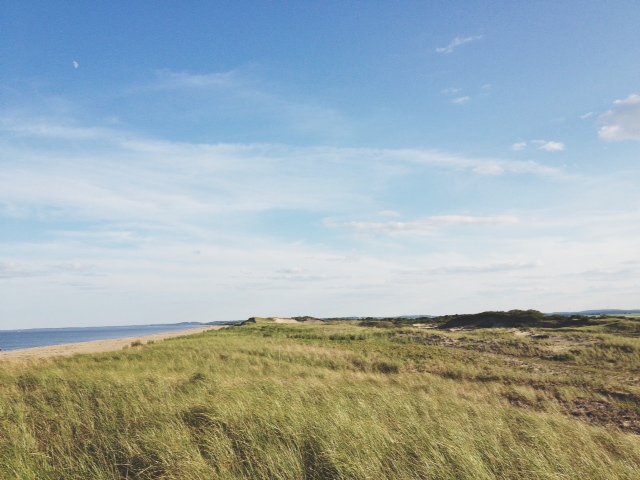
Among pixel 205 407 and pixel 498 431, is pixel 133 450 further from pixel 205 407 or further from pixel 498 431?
pixel 498 431

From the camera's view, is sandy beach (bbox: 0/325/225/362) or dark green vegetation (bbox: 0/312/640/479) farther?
sandy beach (bbox: 0/325/225/362)

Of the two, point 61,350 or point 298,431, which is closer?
point 298,431

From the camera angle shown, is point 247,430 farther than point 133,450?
Yes

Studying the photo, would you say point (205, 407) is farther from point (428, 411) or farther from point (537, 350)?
Result: point (537, 350)

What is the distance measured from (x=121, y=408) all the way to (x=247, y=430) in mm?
3314

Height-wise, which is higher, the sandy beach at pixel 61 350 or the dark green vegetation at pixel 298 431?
the dark green vegetation at pixel 298 431

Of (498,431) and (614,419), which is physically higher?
(498,431)

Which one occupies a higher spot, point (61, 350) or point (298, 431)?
point (298, 431)

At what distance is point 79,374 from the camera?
12641 mm

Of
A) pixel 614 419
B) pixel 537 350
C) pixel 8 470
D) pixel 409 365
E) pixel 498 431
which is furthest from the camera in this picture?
pixel 537 350

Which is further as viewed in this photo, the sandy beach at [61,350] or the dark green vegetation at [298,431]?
the sandy beach at [61,350]

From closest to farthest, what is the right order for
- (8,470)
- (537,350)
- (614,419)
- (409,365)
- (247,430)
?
(8,470) < (247,430) < (614,419) < (409,365) < (537,350)

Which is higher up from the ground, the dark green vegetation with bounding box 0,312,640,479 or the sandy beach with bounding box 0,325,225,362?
the dark green vegetation with bounding box 0,312,640,479

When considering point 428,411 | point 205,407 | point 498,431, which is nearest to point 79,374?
point 205,407
